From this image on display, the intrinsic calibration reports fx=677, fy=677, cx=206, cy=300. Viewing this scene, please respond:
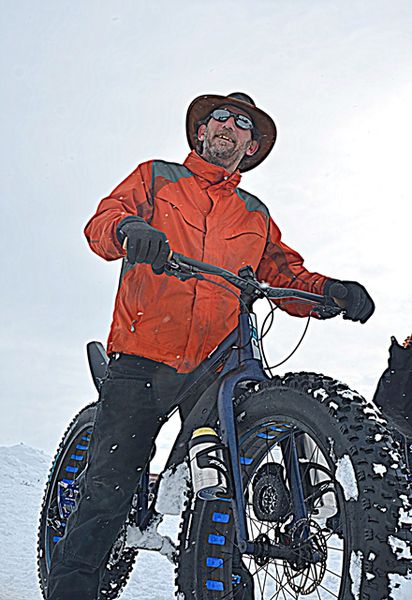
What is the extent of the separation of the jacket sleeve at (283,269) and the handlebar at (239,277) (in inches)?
13.2

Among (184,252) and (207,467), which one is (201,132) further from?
(207,467)

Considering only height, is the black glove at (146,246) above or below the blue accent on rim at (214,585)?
above

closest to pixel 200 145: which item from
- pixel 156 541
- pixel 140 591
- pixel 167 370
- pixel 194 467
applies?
pixel 167 370

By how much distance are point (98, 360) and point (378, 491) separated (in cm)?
241

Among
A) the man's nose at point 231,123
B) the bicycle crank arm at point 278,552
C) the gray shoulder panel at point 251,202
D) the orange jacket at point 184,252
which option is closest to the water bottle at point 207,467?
the bicycle crank arm at point 278,552

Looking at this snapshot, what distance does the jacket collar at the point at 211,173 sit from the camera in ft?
11.3

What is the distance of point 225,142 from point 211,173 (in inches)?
8.4

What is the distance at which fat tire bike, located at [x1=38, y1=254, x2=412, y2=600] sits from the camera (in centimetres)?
205

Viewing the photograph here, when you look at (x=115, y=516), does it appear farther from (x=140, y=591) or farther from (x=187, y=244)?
(x=140, y=591)

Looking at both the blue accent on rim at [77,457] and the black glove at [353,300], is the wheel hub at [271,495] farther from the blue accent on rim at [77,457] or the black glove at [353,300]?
the blue accent on rim at [77,457]

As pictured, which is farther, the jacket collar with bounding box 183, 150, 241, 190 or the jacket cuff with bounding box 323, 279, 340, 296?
the jacket collar with bounding box 183, 150, 241, 190

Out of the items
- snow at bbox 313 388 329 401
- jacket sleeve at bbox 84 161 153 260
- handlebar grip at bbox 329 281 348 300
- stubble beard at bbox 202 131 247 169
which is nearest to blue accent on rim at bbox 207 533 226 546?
snow at bbox 313 388 329 401

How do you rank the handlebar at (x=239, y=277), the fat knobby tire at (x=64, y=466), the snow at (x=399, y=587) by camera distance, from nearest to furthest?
the snow at (x=399, y=587)
the handlebar at (x=239, y=277)
the fat knobby tire at (x=64, y=466)

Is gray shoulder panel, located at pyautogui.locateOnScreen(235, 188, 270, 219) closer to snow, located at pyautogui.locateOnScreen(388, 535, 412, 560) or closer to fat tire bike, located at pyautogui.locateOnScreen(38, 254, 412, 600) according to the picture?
fat tire bike, located at pyautogui.locateOnScreen(38, 254, 412, 600)
